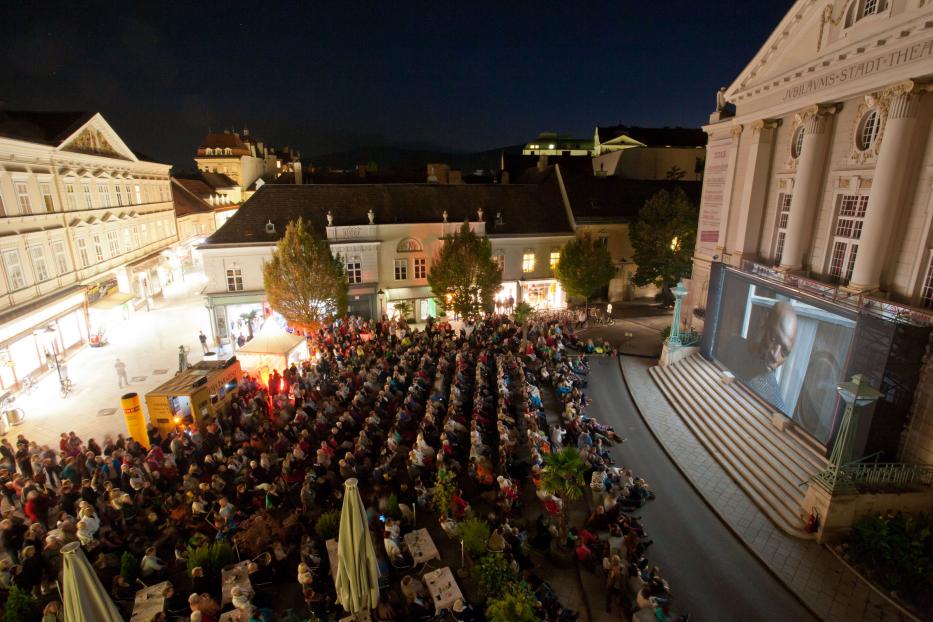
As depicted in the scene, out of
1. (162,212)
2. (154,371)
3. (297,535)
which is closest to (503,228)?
(154,371)

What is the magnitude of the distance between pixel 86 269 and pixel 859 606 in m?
35.9

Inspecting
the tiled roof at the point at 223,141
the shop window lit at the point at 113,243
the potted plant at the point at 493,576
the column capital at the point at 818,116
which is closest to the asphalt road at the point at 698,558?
the potted plant at the point at 493,576

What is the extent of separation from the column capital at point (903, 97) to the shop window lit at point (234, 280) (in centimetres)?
2997

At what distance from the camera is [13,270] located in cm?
2095

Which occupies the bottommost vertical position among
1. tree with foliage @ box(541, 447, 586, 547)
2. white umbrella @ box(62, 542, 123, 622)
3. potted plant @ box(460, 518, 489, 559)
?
potted plant @ box(460, 518, 489, 559)

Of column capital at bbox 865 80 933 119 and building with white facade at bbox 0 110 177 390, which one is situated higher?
column capital at bbox 865 80 933 119

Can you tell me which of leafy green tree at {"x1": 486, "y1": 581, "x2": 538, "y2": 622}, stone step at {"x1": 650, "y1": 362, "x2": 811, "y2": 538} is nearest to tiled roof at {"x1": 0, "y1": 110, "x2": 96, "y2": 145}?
leafy green tree at {"x1": 486, "y1": 581, "x2": 538, "y2": 622}

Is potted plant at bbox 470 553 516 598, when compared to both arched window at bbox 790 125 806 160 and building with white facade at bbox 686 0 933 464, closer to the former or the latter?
building with white facade at bbox 686 0 933 464

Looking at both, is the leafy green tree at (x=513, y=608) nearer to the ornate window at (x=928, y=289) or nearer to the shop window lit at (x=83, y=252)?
the ornate window at (x=928, y=289)

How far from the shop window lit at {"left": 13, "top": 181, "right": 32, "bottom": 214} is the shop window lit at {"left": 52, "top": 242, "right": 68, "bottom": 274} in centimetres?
266

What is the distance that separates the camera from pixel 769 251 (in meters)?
20.0

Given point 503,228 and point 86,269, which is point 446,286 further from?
point 86,269

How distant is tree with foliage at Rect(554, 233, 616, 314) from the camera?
3022cm

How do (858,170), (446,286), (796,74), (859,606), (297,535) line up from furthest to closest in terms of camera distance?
1. (446,286)
2. (796,74)
3. (858,170)
4. (297,535)
5. (859,606)
